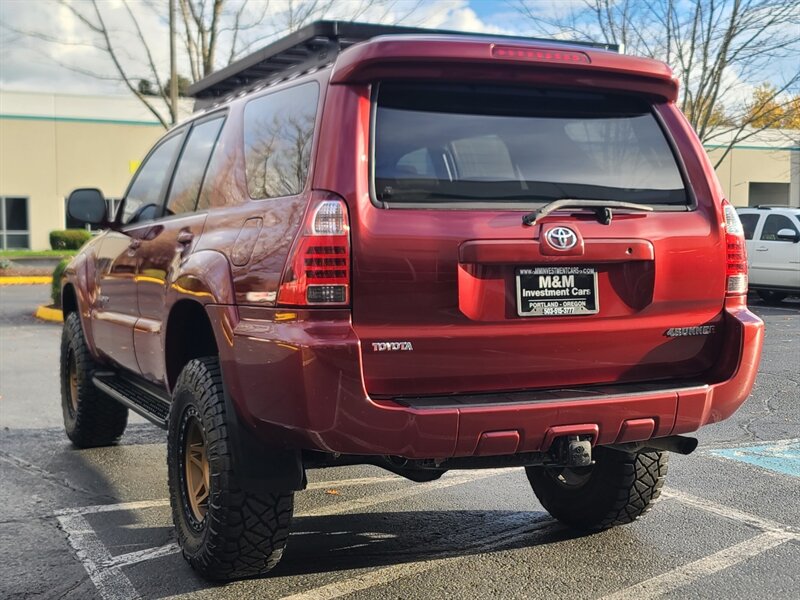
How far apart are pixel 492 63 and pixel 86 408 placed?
3.96 metres

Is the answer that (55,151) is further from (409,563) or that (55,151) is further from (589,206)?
(589,206)

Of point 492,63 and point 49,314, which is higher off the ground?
point 492,63

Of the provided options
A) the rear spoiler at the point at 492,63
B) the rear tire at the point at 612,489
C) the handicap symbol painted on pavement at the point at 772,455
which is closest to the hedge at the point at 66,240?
the handicap symbol painted on pavement at the point at 772,455

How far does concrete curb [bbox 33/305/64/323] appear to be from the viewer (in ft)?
47.4

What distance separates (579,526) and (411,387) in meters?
1.73

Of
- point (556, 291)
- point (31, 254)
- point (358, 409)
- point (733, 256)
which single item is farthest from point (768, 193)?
point (358, 409)

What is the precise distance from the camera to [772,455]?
19.7ft

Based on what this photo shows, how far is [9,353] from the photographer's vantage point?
35.8ft

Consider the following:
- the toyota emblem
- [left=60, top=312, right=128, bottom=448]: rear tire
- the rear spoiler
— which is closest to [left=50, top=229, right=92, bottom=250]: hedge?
[left=60, top=312, right=128, bottom=448]: rear tire

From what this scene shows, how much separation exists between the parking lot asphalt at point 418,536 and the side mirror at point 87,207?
1.58 meters

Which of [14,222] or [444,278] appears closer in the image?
[444,278]

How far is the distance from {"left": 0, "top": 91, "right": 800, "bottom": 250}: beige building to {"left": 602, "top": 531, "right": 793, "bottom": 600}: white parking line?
3110 centimetres

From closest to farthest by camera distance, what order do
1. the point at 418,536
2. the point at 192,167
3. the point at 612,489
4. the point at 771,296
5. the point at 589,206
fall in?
the point at 589,206 → the point at 612,489 → the point at 418,536 → the point at 192,167 → the point at 771,296

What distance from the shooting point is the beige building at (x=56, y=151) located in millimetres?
32719
